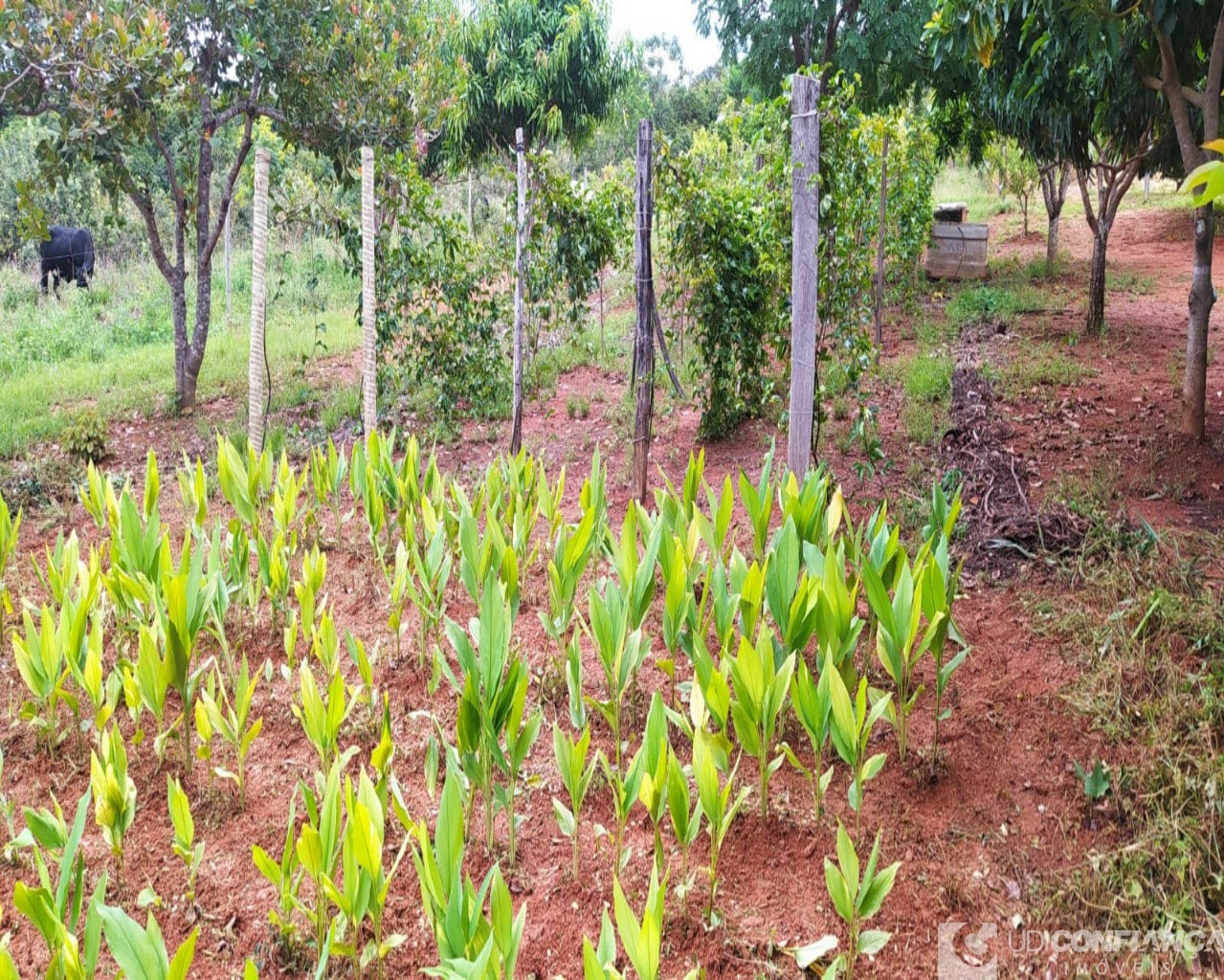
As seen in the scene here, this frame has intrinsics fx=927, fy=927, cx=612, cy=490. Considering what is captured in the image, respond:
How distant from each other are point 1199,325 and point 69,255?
13401mm

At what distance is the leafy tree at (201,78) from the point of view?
5148 mm

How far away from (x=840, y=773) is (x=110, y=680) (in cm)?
202

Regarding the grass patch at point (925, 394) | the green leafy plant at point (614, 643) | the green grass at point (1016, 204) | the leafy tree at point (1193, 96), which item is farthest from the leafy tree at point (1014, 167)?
the green leafy plant at point (614, 643)

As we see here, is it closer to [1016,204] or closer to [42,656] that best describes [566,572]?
[42,656]

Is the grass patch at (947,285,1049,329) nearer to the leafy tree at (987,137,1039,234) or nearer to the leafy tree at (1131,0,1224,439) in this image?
the leafy tree at (1131,0,1224,439)

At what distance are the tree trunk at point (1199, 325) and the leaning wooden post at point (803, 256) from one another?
242cm

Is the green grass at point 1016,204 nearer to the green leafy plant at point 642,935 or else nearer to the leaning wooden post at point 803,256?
the leaning wooden post at point 803,256

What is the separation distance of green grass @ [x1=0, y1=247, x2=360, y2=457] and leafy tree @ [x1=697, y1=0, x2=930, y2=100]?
6.12m

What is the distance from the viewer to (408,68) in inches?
260

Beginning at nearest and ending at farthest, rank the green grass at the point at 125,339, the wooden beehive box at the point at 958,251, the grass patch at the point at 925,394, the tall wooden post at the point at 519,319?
1. the tall wooden post at the point at 519,319
2. the grass patch at the point at 925,394
3. the green grass at the point at 125,339
4. the wooden beehive box at the point at 958,251

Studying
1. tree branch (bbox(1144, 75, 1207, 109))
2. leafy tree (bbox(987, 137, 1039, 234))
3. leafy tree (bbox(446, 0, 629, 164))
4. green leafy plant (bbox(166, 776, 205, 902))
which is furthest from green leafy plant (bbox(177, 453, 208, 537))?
leafy tree (bbox(987, 137, 1039, 234))

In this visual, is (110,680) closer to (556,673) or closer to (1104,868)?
(556,673)

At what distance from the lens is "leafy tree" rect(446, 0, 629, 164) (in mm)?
13727

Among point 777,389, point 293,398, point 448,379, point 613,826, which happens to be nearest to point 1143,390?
point 777,389
